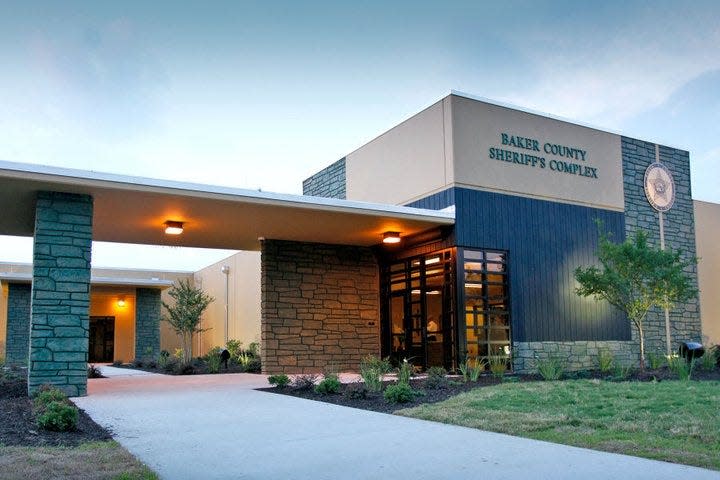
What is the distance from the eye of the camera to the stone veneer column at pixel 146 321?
24.6 m

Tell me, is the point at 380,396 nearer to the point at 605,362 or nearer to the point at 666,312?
the point at 605,362

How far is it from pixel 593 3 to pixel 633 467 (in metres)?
10.1

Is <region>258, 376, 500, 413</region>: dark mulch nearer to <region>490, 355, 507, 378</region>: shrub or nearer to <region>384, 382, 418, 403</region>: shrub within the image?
<region>384, 382, 418, 403</region>: shrub

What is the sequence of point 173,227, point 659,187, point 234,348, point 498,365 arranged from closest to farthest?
point 498,365
point 173,227
point 659,187
point 234,348

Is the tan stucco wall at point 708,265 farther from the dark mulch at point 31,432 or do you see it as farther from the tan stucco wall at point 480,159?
the dark mulch at point 31,432

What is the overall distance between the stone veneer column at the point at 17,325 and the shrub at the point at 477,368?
16.1 meters

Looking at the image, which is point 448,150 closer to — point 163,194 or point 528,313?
point 528,313

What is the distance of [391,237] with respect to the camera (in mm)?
14164

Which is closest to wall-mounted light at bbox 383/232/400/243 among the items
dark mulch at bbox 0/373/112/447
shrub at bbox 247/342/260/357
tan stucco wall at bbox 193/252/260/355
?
shrub at bbox 247/342/260/357

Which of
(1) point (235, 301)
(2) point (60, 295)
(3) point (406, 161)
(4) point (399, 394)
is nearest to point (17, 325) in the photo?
(1) point (235, 301)

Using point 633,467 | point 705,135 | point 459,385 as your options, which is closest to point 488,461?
point 633,467

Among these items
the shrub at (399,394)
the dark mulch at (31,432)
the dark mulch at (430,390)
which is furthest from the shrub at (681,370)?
the dark mulch at (31,432)

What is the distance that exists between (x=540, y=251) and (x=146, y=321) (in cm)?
1615

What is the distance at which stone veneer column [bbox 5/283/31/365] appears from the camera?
72.5ft
